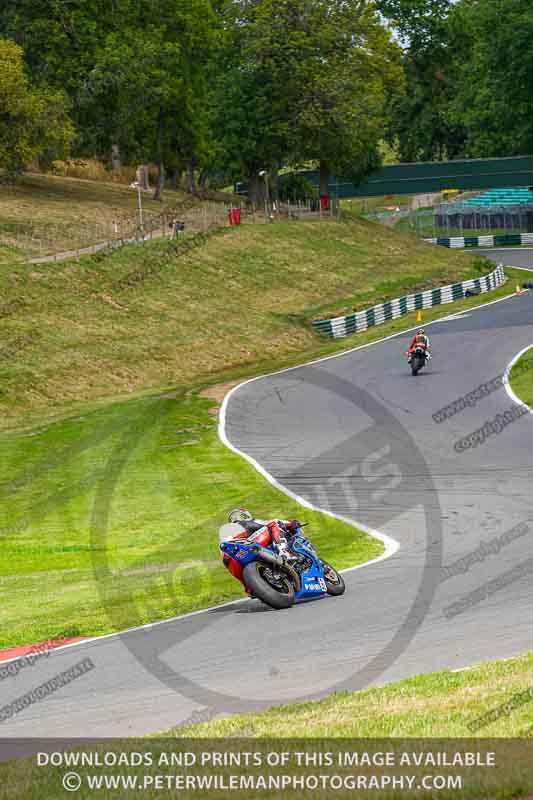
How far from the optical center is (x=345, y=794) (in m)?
7.67

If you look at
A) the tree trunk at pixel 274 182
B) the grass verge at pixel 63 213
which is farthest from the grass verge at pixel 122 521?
the tree trunk at pixel 274 182

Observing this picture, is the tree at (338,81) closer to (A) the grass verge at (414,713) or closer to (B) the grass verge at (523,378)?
(B) the grass verge at (523,378)

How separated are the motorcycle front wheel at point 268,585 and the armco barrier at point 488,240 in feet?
257

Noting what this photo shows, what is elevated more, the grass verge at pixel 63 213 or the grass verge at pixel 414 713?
the grass verge at pixel 63 213

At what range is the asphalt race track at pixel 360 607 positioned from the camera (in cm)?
1101

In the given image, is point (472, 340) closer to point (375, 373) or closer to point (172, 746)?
point (375, 373)

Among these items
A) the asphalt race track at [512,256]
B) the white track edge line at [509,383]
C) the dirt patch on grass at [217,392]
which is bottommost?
the dirt patch on grass at [217,392]

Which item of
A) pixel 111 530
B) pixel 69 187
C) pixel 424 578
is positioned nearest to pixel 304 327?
pixel 69 187

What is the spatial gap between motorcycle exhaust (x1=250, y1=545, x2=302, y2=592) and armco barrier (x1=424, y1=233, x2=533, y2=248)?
256 ft

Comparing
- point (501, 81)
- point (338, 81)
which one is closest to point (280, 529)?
point (338, 81)

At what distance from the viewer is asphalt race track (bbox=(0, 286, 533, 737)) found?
433 inches

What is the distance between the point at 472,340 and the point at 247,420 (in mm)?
16505

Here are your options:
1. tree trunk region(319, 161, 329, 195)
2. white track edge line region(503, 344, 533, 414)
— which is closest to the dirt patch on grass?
white track edge line region(503, 344, 533, 414)

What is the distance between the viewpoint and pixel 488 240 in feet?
298
